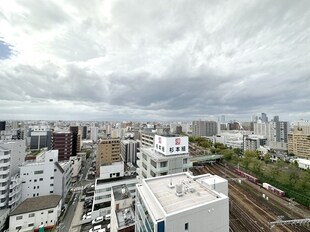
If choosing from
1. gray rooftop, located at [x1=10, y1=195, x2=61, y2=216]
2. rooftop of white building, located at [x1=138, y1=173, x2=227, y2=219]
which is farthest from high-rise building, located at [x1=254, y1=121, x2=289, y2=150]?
gray rooftop, located at [x1=10, y1=195, x2=61, y2=216]

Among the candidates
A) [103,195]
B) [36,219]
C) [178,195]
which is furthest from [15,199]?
[178,195]

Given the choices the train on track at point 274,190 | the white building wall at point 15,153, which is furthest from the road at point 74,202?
the train on track at point 274,190

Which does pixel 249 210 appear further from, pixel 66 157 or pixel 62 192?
pixel 66 157

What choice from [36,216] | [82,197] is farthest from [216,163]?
[36,216]

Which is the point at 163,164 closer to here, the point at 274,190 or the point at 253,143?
the point at 274,190

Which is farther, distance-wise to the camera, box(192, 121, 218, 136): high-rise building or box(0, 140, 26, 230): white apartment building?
box(192, 121, 218, 136): high-rise building

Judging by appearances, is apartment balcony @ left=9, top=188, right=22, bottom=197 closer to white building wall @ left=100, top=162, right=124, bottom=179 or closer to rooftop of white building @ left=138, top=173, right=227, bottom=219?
white building wall @ left=100, top=162, right=124, bottom=179

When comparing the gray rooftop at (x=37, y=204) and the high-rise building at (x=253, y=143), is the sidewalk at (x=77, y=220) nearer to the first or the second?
the gray rooftop at (x=37, y=204)
